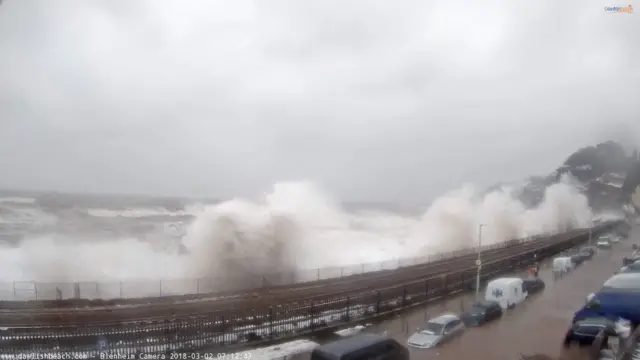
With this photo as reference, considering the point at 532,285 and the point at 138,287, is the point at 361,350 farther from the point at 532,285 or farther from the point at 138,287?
the point at 138,287

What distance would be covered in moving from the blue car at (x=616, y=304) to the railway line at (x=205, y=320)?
279 inches

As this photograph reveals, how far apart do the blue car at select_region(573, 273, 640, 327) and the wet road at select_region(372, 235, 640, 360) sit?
1457 mm

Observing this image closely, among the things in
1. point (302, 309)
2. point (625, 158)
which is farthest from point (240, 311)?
point (625, 158)

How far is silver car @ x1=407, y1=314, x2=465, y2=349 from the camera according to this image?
1316cm

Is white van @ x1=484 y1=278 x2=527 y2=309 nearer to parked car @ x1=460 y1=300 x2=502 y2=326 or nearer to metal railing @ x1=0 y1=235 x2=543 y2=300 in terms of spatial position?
parked car @ x1=460 y1=300 x2=502 y2=326

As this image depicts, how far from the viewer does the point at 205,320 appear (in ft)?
45.1

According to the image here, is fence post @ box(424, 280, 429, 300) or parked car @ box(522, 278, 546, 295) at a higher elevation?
fence post @ box(424, 280, 429, 300)

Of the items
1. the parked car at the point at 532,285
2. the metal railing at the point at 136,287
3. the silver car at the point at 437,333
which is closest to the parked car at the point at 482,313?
the silver car at the point at 437,333

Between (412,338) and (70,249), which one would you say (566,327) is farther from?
(70,249)

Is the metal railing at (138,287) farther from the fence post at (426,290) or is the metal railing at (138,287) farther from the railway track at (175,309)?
the fence post at (426,290)

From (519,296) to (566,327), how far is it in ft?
15.7

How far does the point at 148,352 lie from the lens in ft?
37.4

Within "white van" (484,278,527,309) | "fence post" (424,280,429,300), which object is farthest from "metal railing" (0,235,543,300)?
"white van" (484,278,527,309)

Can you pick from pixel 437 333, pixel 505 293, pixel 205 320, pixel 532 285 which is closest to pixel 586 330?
pixel 437 333
